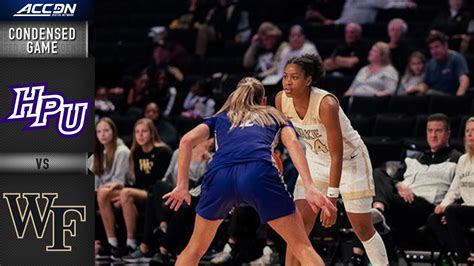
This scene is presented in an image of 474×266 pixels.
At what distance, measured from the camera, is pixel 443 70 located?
506 inches

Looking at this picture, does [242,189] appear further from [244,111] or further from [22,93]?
[22,93]

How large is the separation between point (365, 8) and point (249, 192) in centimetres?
805

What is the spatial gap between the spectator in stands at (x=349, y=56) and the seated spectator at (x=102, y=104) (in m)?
2.76

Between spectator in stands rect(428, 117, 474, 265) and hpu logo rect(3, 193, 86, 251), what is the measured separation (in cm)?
353

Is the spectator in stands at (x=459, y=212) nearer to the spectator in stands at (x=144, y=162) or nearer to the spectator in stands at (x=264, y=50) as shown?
the spectator in stands at (x=144, y=162)

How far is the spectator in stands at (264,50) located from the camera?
14.4 metres

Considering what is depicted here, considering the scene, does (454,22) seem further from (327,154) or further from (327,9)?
(327,154)

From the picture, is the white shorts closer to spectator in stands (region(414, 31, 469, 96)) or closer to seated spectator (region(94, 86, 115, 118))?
spectator in stands (region(414, 31, 469, 96))

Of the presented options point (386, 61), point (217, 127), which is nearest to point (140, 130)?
point (386, 61)

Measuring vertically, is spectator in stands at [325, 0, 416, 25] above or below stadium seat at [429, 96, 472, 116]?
above

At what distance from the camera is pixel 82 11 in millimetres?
7523

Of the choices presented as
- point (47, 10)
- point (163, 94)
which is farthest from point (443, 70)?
point (47, 10)

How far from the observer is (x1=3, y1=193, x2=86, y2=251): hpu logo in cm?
759

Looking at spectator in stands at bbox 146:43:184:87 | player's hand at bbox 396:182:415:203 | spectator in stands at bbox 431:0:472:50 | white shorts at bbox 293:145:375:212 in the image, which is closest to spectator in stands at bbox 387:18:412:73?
spectator in stands at bbox 431:0:472:50
